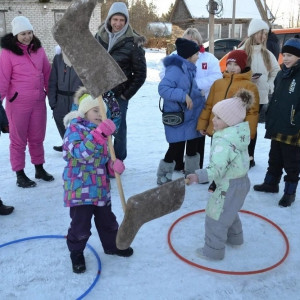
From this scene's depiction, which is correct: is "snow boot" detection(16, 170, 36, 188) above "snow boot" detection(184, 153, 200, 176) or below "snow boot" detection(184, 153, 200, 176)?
below

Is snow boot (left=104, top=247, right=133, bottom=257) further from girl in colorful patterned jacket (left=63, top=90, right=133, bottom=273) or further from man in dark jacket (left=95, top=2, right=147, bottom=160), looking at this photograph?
man in dark jacket (left=95, top=2, right=147, bottom=160)

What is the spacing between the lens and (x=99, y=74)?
2.41 m

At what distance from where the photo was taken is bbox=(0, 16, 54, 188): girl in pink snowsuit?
3922mm

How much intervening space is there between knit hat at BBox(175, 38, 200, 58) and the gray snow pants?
160cm

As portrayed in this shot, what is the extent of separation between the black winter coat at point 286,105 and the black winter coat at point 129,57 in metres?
1.47

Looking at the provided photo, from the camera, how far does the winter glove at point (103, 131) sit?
7.52ft

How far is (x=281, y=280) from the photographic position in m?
2.63

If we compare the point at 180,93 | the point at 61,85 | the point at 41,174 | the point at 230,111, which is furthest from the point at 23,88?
the point at 230,111

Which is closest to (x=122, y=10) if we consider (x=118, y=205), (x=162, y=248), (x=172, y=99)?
(x=172, y=99)

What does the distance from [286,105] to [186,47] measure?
116 centimetres

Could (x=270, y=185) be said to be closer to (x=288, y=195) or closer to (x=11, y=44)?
(x=288, y=195)

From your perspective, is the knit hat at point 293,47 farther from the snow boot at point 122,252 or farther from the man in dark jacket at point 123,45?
the snow boot at point 122,252

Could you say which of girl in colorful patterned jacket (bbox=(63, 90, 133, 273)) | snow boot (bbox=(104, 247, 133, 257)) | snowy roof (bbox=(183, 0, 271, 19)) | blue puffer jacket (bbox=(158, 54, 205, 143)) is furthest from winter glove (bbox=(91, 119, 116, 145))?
snowy roof (bbox=(183, 0, 271, 19))

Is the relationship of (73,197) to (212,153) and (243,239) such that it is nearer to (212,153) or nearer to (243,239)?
(212,153)
